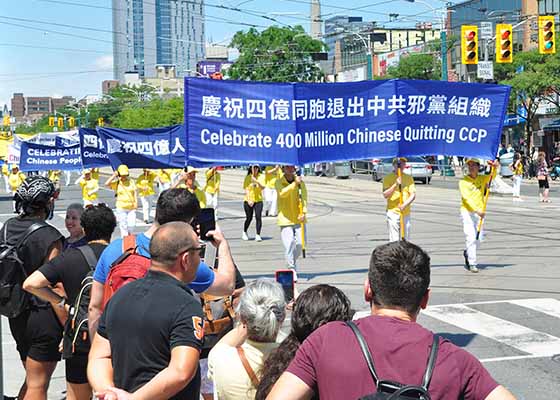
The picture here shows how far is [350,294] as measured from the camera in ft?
42.2

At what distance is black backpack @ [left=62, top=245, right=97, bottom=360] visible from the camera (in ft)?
18.1

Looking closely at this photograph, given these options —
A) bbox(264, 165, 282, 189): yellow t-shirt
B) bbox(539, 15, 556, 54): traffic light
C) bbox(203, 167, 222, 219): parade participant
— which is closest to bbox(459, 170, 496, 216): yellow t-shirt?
bbox(203, 167, 222, 219): parade participant

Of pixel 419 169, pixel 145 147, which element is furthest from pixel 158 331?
pixel 419 169

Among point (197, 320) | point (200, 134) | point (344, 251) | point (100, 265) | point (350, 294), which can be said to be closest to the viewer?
point (197, 320)

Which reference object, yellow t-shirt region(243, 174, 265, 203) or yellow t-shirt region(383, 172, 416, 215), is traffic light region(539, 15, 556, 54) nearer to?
yellow t-shirt region(243, 174, 265, 203)

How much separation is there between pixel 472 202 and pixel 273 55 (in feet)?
229

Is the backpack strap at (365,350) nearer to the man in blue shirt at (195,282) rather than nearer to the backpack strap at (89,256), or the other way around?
the man in blue shirt at (195,282)

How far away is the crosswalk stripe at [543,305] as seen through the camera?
37.0 ft

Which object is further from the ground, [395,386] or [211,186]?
[211,186]

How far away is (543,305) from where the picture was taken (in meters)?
11.7

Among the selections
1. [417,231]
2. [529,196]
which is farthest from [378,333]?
[529,196]

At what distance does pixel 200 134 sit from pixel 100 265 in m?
6.37

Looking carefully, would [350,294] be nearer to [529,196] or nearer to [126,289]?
[126,289]

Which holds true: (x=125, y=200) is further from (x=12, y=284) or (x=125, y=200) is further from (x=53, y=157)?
(x=12, y=284)
